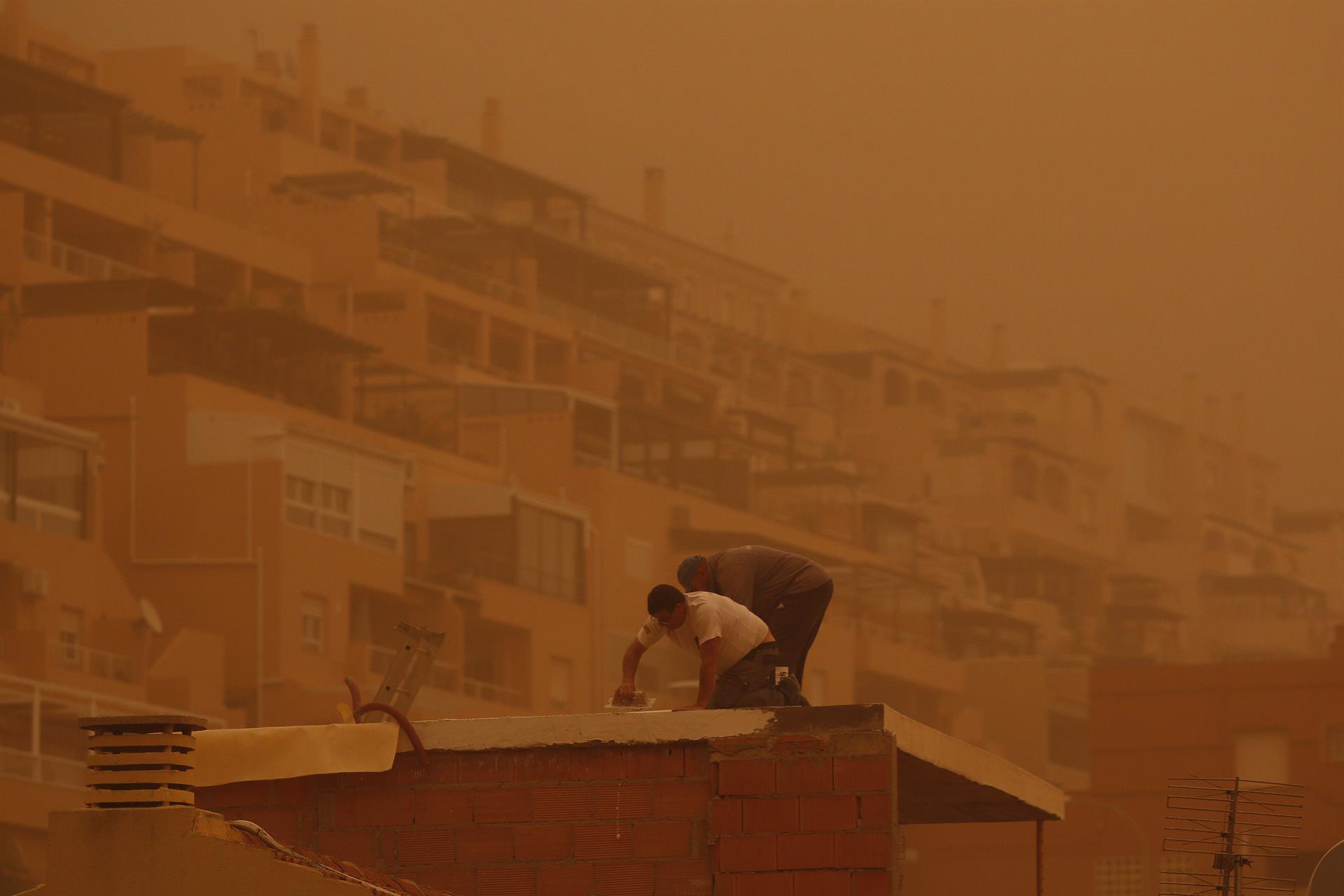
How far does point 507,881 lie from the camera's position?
899 cm

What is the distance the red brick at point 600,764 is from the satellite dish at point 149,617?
4226 centimetres

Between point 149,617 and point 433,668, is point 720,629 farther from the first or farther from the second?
point 433,668

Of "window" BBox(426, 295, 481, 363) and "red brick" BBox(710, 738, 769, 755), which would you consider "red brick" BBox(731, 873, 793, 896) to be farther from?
"window" BBox(426, 295, 481, 363)

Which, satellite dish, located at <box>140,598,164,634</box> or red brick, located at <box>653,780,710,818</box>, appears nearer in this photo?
red brick, located at <box>653,780,710,818</box>

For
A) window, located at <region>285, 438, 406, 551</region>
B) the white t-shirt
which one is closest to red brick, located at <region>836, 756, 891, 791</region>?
the white t-shirt

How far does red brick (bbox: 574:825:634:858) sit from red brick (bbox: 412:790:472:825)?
1.54ft

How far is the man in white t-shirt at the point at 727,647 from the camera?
986cm

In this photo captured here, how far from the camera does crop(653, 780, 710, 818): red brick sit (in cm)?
881

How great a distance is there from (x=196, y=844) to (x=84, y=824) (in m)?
0.35

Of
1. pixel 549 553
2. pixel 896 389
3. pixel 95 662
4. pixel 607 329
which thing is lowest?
pixel 95 662

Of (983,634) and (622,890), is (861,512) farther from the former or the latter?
(622,890)

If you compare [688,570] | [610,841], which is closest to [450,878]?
[610,841]

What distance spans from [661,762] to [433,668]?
48.9 meters

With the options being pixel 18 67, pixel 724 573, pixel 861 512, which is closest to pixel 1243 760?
pixel 861 512
